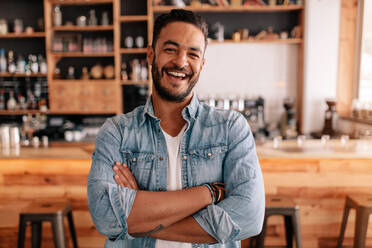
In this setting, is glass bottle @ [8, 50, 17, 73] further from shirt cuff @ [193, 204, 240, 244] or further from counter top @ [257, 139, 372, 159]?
shirt cuff @ [193, 204, 240, 244]

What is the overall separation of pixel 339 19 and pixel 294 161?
3121mm

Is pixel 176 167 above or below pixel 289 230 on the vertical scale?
above

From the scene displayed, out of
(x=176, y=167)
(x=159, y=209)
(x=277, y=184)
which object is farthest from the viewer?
(x=277, y=184)

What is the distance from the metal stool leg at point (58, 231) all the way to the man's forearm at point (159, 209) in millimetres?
1256

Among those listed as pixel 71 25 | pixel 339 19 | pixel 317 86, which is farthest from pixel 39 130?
pixel 339 19

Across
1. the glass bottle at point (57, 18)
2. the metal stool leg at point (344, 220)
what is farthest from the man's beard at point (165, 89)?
the glass bottle at point (57, 18)

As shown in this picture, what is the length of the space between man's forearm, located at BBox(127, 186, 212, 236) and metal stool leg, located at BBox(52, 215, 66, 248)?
1256 mm

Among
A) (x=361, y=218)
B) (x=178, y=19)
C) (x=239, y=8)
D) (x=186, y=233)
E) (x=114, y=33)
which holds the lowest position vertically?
(x=361, y=218)

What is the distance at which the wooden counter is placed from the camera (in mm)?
2695

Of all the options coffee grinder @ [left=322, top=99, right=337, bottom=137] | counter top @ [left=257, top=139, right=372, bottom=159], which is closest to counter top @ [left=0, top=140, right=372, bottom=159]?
counter top @ [left=257, top=139, right=372, bottom=159]

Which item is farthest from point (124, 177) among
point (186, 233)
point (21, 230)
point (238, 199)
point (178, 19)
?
point (21, 230)

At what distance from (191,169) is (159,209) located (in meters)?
0.20

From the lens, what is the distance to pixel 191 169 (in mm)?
1346

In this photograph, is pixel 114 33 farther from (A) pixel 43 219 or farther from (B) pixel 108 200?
(B) pixel 108 200
